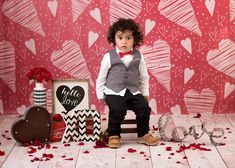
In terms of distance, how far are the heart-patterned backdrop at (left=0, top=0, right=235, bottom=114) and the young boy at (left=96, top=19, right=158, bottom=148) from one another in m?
0.56

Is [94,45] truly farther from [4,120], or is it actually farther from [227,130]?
[227,130]

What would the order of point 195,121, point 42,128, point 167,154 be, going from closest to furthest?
point 167,154 < point 42,128 < point 195,121

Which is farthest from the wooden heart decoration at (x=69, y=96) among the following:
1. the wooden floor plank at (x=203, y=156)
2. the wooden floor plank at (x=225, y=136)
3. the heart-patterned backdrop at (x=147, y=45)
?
the wooden floor plank at (x=225, y=136)

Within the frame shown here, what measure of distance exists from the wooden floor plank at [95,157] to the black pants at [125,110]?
6.5 inches

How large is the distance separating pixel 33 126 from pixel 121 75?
1.89 feet

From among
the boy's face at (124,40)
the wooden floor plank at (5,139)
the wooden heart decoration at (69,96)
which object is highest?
the boy's face at (124,40)

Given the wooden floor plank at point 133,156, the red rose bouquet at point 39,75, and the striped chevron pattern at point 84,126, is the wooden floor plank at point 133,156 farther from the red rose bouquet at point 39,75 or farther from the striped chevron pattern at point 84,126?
the red rose bouquet at point 39,75

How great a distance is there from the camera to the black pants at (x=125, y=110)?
2.87m

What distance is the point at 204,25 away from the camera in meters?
3.49

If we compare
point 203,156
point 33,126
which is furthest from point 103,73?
point 203,156

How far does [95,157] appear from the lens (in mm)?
2631

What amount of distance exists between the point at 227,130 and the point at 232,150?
1.40ft

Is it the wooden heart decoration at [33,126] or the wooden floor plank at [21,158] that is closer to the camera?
the wooden floor plank at [21,158]

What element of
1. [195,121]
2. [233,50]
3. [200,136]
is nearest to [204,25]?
[233,50]
